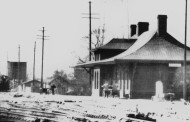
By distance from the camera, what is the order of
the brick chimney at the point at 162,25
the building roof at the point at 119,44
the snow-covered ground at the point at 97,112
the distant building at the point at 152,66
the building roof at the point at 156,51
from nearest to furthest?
the snow-covered ground at the point at 97,112, the building roof at the point at 156,51, the distant building at the point at 152,66, the brick chimney at the point at 162,25, the building roof at the point at 119,44

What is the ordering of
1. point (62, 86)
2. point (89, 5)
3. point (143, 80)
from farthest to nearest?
point (62, 86) < point (89, 5) < point (143, 80)

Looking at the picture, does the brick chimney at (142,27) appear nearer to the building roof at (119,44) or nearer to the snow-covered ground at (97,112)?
the building roof at (119,44)

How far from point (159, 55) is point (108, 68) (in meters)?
6.87

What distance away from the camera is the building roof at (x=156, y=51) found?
33.9 m

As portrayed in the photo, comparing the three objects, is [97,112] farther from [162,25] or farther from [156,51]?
[162,25]

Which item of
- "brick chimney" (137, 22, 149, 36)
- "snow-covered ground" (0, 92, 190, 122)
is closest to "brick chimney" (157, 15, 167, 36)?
"brick chimney" (137, 22, 149, 36)

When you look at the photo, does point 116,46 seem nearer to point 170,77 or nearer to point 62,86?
point 170,77

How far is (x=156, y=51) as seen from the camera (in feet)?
118

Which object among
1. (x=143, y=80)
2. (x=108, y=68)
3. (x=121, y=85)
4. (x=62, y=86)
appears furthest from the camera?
(x=62, y=86)

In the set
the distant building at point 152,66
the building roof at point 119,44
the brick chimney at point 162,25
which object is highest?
the brick chimney at point 162,25

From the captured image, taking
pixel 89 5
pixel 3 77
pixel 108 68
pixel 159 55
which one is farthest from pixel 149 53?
pixel 3 77

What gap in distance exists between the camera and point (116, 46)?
4253 centimetres

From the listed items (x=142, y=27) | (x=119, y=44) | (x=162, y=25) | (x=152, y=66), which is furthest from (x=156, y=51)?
(x=142, y=27)

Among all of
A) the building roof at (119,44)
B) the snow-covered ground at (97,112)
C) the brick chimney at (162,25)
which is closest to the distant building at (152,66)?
the brick chimney at (162,25)
